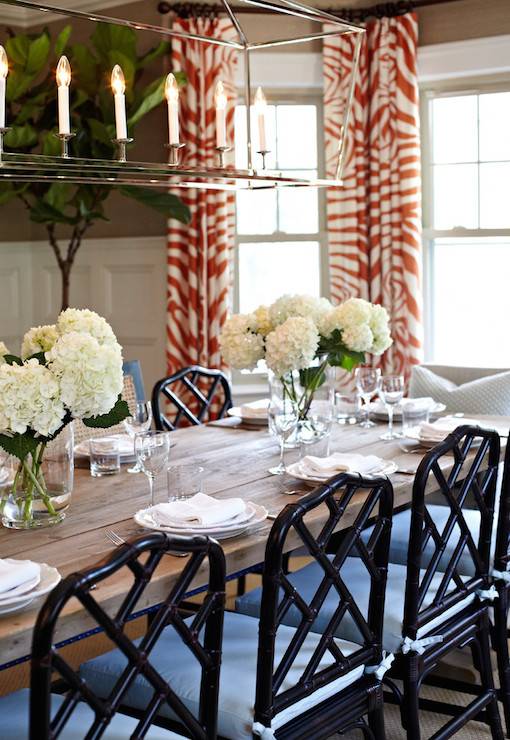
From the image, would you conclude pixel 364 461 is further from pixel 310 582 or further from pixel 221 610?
pixel 221 610

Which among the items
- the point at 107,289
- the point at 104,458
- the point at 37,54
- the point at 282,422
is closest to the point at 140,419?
the point at 104,458

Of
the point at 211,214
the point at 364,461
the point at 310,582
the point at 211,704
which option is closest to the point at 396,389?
the point at 364,461

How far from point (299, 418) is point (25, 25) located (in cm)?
393

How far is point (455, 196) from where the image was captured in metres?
5.31

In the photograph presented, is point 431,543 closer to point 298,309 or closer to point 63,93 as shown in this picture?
point 298,309

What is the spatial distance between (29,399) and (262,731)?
Result: 84cm

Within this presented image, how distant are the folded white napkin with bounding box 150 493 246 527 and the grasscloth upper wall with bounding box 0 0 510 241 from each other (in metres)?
3.46

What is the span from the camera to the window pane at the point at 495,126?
16.8 ft

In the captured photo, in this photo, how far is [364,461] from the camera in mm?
2785

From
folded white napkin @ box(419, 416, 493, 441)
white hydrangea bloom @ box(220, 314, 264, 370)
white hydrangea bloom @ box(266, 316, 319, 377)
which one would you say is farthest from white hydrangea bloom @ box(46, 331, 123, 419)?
folded white napkin @ box(419, 416, 493, 441)

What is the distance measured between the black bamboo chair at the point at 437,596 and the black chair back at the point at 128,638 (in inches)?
28.9

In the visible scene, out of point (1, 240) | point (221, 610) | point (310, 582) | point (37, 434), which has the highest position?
point (1, 240)

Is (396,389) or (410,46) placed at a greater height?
(410,46)

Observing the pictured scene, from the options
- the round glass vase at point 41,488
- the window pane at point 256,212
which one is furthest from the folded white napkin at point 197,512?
the window pane at point 256,212
